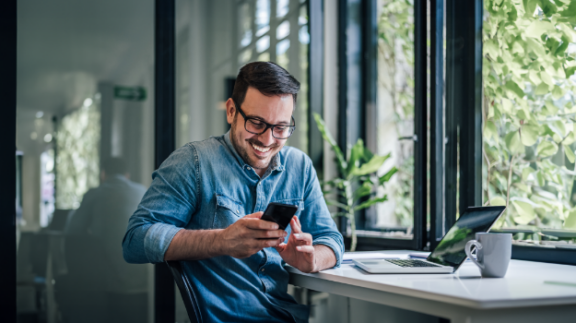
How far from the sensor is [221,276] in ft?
5.16

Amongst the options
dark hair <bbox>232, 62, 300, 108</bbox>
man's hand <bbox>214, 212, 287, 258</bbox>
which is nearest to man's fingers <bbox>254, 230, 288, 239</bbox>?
man's hand <bbox>214, 212, 287, 258</bbox>

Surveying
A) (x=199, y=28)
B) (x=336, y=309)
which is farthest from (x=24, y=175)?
(x=336, y=309)

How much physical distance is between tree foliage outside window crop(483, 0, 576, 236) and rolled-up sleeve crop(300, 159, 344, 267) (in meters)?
0.97

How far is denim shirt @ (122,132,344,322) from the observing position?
148cm

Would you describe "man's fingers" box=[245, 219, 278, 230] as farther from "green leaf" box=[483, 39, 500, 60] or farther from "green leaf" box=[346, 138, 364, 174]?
"green leaf" box=[346, 138, 364, 174]

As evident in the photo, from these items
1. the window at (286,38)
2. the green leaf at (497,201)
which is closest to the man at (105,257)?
the window at (286,38)

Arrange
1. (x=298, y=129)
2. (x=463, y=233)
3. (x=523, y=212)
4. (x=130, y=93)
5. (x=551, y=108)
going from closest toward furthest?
(x=463, y=233), (x=551, y=108), (x=523, y=212), (x=130, y=93), (x=298, y=129)

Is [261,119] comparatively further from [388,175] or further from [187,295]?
[388,175]

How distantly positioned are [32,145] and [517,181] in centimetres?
Result: 248

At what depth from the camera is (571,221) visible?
1916 millimetres

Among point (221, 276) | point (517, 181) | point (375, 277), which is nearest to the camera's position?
point (375, 277)

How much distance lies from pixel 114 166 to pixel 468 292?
214 cm

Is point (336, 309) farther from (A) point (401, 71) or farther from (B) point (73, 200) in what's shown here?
(A) point (401, 71)
